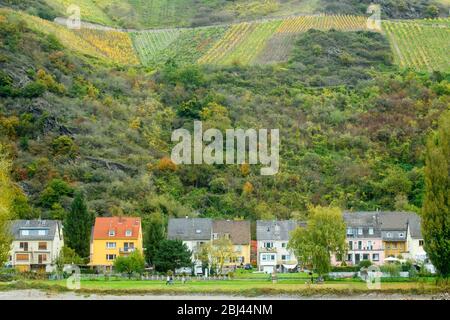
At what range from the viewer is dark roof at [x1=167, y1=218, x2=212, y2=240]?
305ft

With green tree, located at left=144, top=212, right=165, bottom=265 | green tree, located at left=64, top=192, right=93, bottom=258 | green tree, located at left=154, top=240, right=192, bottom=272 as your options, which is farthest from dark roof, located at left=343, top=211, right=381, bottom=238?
green tree, located at left=64, top=192, right=93, bottom=258

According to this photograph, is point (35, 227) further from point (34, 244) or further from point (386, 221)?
point (386, 221)

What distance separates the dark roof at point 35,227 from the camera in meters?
90.7

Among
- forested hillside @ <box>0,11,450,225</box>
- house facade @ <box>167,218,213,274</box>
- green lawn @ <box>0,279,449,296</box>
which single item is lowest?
green lawn @ <box>0,279,449,296</box>

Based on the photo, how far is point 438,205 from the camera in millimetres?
67688

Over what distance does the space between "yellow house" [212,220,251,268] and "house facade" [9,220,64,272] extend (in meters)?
12.8

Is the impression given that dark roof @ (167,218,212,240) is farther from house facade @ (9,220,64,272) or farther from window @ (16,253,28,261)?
window @ (16,253,28,261)

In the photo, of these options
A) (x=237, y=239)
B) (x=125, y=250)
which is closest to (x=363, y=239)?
(x=237, y=239)

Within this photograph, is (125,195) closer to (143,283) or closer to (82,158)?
(82,158)

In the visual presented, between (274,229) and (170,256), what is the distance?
665 inches

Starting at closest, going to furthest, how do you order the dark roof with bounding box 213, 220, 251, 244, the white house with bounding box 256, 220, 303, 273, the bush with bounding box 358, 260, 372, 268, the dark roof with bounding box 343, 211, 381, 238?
1. the bush with bounding box 358, 260, 372, 268
2. the dark roof with bounding box 343, 211, 381, 238
3. the white house with bounding box 256, 220, 303, 273
4. the dark roof with bounding box 213, 220, 251, 244

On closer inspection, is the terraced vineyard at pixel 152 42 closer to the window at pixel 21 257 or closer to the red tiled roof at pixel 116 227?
the red tiled roof at pixel 116 227

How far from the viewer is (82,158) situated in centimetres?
11225
